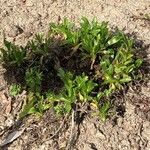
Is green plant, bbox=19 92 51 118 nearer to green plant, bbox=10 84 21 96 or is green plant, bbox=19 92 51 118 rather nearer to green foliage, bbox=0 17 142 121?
green foliage, bbox=0 17 142 121

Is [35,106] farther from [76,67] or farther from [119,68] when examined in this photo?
[119,68]

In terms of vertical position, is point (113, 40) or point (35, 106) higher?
point (113, 40)

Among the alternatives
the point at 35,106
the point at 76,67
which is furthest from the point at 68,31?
the point at 35,106

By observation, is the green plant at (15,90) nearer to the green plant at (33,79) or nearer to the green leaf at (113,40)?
the green plant at (33,79)

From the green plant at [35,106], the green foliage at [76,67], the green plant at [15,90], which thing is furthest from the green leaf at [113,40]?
the green plant at [15,90]

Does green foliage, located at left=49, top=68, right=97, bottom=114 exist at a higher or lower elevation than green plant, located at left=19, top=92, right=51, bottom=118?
higher

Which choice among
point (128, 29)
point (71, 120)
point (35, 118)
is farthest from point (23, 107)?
point (128, 29)

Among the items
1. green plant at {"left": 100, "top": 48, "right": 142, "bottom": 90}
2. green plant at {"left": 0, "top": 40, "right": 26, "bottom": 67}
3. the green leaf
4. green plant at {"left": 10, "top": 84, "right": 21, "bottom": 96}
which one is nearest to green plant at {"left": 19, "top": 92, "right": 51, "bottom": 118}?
green plant at {"left": 10, "top": 84, "right": 21, "bottom": 96}
